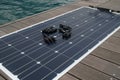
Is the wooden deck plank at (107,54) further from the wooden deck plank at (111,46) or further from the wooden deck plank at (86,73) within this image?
the wooden deck plank at (86,73)

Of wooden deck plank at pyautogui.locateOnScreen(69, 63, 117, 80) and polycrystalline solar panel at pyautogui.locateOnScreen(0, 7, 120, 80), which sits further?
polycrystalline solar panel at pyautogui.locateOnScreen(0, 7, 120, 80)

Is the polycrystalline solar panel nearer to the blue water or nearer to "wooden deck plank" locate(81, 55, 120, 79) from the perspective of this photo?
"wooden deck plank" locate(81, 55, 120, 79)

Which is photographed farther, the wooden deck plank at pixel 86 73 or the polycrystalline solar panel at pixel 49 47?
the polycrystalline solar panel at pixel 49 47

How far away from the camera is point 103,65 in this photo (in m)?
9.49

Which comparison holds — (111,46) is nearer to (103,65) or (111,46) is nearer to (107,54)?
(107,54)

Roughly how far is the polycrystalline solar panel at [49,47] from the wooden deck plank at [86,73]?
19.7 inches

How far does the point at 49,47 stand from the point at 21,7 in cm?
1693

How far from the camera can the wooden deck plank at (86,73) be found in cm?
863

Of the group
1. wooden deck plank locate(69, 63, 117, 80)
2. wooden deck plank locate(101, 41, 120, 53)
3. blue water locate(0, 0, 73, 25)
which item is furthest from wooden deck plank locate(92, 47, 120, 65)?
blue water locate(0, 0, 73, 25)

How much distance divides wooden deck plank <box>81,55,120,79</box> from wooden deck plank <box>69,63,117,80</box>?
11.5 inches

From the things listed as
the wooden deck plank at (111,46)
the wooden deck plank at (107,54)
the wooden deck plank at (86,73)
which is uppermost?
the wooden deck plank at (111,46)

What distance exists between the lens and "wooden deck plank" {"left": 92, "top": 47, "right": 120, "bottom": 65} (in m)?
9.95

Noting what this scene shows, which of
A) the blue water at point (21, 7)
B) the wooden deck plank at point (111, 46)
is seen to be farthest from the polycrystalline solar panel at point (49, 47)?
the blue water at point (21, 7)

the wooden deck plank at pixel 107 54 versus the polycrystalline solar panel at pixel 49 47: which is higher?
the polycrystalline solar panel at pixel 49 47
